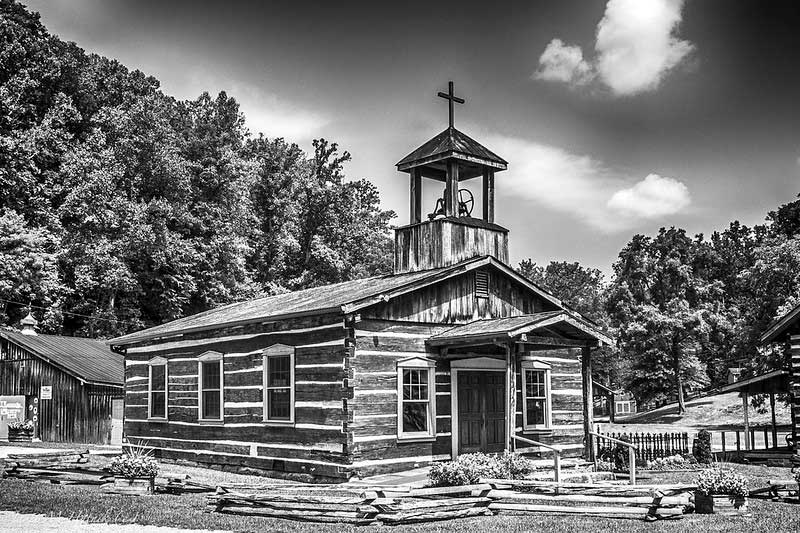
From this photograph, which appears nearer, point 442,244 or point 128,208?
point 442,244

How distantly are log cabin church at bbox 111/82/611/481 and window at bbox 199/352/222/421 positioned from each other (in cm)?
6

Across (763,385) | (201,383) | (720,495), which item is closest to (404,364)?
(201,383)

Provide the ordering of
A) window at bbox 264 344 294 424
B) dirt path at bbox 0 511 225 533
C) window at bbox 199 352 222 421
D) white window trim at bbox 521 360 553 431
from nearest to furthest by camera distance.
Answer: dirt path at bbox 0 511 225 533
window at bbox 264 344 294 424
white window trim at bbox 521 360 553 431
window at bbox 199 352 222 421

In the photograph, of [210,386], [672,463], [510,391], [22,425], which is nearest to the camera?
[510,391]

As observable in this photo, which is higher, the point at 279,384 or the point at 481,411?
the point at 279,384

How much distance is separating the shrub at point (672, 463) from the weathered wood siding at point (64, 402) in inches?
834

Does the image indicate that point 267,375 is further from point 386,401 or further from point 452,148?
point 452,148

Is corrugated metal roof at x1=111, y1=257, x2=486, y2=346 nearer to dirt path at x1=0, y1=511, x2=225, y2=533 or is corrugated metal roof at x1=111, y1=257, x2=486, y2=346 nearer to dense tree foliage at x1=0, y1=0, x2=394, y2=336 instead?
dirt path at x1=0, y1=511, x2=225, y2=533

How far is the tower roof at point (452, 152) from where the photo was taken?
2334cm

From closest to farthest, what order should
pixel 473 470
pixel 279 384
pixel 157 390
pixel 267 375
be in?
1. pixel 473 470
2. pixel 279 384
3. pixel 267 375
4. pixel 157 390

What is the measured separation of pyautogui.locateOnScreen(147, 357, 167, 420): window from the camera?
26438mm

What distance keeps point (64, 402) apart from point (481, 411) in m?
20.2

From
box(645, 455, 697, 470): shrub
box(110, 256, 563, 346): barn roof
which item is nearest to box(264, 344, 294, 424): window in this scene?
box(110, 256, 563, 346): barn roof

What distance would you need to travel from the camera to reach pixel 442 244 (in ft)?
75.3
